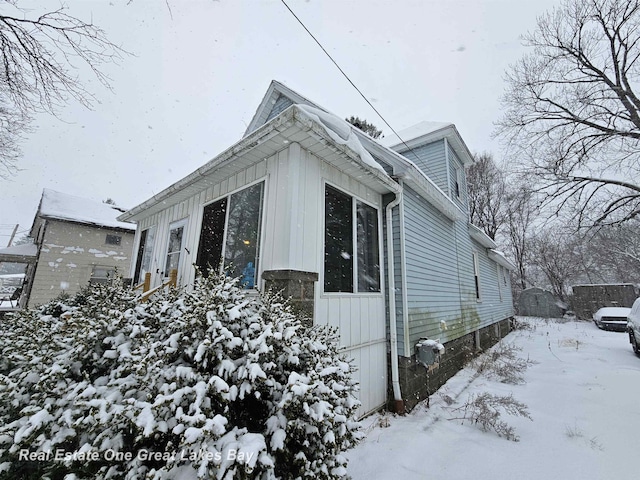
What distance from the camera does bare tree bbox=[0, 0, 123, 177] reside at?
384 cm

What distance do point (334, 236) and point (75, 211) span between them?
17.6 m

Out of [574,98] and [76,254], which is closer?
[574,98]

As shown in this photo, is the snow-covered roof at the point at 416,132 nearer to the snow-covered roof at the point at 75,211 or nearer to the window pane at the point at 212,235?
the window pane at the point at 212,235

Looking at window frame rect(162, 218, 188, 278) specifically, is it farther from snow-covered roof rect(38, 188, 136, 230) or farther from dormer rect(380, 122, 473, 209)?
snow-covered roof rect(38, 188, 136, 230)

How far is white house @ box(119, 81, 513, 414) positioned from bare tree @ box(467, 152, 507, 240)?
1776 cm

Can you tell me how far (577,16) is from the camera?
9492 millimetres

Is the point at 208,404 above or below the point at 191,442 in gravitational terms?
above

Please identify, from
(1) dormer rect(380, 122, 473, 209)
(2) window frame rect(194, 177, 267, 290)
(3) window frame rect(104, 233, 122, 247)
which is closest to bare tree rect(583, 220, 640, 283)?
(1) dormer rect(380, 122, 473, 209)

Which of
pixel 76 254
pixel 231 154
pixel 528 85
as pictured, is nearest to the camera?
pixel 231 154

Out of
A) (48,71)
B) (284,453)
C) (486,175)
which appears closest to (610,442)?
(284,453)

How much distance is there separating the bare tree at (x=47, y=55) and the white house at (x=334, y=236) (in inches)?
80.4

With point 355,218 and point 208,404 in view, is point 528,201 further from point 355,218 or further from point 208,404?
point 208,404

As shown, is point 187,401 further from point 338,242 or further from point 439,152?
point 439,152

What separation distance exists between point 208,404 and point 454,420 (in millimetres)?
4066
